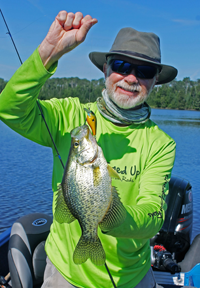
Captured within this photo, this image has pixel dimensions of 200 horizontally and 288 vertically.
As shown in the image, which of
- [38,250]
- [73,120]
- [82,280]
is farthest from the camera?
[38,250]

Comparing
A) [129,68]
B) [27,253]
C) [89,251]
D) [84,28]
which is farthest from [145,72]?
[27,253]

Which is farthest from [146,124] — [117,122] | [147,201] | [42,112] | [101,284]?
[101,284]

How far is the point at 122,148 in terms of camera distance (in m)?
A: 2.44

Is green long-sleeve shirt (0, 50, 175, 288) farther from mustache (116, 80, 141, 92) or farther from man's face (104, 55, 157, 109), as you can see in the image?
mustache (116, 80, 141, 92)

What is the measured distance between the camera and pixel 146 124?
2.69m

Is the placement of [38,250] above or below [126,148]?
below

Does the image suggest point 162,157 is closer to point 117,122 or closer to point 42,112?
point 117,122

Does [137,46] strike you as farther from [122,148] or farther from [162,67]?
[122,148]

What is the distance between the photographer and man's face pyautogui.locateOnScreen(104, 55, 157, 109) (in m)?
2.46

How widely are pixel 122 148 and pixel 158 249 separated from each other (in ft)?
8.32

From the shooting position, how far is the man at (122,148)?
7.09 ft

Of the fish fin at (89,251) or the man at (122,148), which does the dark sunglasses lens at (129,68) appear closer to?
the man at (122,148)

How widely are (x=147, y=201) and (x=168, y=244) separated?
2.76 meters

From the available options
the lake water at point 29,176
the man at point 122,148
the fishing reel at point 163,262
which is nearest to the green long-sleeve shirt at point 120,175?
the man at point 122,148
